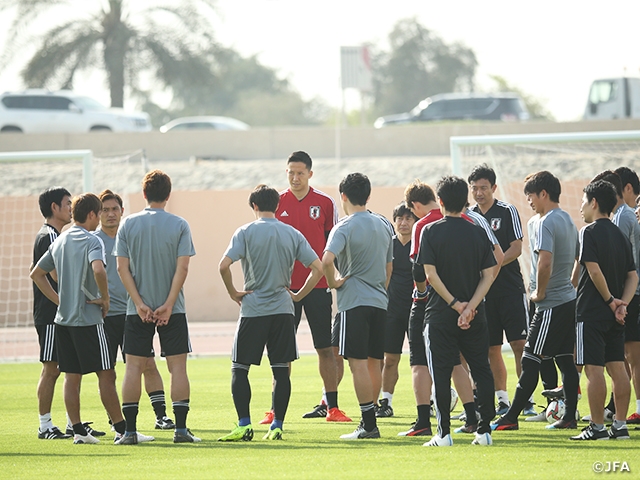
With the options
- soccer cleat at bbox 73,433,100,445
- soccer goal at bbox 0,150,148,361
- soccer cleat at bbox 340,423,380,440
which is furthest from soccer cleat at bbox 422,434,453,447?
soccer goal at bbox 0,150,148,361

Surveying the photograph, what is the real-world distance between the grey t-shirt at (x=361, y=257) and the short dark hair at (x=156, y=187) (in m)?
1.35

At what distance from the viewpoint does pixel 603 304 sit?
274 inches

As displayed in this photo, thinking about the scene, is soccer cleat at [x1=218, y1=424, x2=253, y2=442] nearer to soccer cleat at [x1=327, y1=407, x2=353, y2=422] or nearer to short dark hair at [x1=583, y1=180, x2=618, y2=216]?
soccer cleat at [x1=327, y1=407, x2=353, y2=422]

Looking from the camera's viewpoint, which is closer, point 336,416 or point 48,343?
point 48,343

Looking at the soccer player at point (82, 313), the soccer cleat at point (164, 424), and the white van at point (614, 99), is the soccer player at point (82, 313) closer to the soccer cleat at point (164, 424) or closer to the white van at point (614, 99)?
the soccer cleat at point (164, 424)

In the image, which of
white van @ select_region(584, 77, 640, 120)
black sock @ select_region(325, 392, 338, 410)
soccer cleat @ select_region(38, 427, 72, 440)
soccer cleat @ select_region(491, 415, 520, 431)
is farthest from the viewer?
white van @ select_region(584, 77, 640, 120)

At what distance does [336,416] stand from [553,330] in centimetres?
221

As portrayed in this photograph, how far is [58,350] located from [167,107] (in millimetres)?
57262

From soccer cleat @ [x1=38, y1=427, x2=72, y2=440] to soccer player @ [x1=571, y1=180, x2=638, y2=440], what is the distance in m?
4.19

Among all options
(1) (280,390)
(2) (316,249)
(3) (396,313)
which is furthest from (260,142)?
(1) (280,390)

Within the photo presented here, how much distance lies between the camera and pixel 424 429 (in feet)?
24.2

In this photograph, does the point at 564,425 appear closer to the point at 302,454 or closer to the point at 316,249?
the point at 302,454

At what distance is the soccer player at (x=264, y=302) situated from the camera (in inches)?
287

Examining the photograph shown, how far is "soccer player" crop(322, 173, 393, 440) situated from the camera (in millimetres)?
7352
